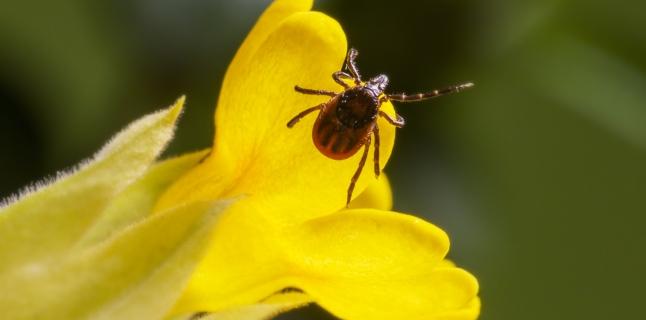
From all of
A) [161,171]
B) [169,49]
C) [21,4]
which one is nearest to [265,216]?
[161,171]

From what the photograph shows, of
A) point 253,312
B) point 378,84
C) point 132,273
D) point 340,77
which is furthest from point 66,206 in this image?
point 378,84

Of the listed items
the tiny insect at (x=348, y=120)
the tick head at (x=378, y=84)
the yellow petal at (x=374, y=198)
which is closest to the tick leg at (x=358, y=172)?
the tiny insect at (x=348, y=120)

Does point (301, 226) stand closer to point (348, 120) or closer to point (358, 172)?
point (358, 172)

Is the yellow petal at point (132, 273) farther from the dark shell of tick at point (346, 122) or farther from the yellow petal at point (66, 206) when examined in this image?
the dark shell of tick at point (346, 122)

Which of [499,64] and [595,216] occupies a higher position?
[499,64]

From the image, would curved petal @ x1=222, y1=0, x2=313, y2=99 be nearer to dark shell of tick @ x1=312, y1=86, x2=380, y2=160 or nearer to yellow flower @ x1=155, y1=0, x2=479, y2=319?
yellow flower @ x1=155, y1=0, x2=479, y2=319

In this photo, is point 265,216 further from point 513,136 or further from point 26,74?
point 513,136

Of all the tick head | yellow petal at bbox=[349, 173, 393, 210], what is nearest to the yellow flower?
yellow petal at bbox=[349, 173, 393, 210]

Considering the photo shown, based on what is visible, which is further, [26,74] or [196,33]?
[26,74]
